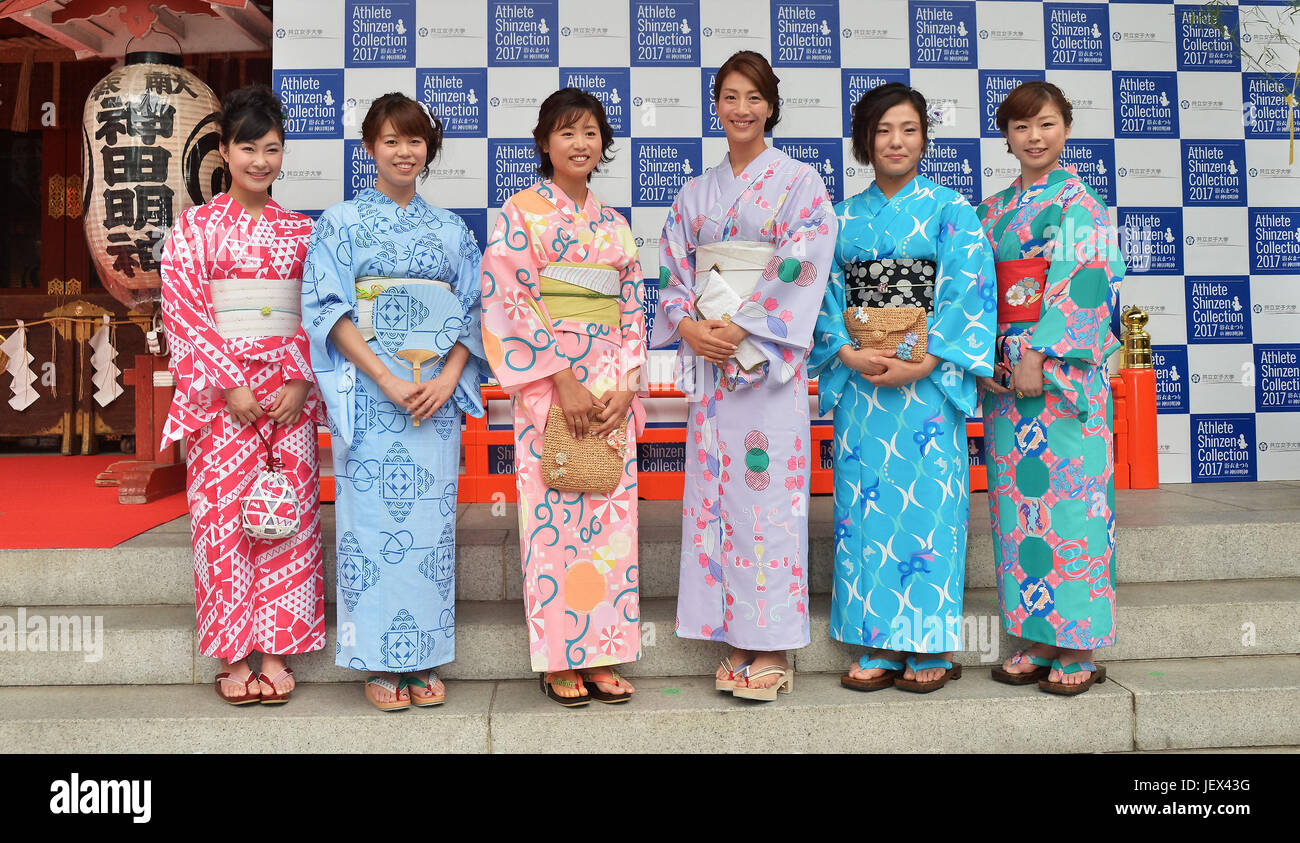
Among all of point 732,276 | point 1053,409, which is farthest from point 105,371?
point 1053,409

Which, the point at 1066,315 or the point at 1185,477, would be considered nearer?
the point at 1066,315

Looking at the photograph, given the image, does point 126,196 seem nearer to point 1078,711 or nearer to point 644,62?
point 644,62

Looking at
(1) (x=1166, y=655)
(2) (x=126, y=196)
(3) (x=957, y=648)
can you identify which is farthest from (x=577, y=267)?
(2) (x=126, y=196)

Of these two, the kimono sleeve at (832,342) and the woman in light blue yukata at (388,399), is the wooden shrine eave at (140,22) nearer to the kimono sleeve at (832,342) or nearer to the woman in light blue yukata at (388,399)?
the woman in light blue yukata at (388,399)

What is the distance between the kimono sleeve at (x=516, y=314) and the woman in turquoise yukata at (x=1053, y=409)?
1445mm

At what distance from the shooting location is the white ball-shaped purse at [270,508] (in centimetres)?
275

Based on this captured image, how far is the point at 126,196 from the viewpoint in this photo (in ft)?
14.0

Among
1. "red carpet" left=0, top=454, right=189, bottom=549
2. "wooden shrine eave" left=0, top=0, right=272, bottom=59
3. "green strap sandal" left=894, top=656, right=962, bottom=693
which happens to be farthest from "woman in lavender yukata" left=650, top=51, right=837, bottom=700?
"wooden shrine eave" left=0, top=0, right=272, bottom=59

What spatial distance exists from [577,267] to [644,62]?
8.44 ft

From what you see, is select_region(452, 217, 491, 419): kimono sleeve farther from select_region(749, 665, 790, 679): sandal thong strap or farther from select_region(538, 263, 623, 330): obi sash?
select_region(749, 665, 790, 679): sandal thong strap

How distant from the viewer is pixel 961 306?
2.82 meters

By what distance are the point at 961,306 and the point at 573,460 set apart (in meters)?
1.29

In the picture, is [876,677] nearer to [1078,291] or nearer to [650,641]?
[650,641]

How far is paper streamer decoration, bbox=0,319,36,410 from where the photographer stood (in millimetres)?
7035
